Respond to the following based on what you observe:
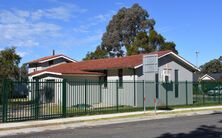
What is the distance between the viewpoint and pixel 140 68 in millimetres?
29516

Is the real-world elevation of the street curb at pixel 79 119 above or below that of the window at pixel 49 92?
below

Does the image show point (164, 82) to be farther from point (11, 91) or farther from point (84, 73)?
point (11, 91)

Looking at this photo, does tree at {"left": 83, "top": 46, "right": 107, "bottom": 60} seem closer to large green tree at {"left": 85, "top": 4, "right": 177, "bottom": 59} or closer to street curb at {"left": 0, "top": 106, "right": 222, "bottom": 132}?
large green tree at {"left": 85, "top": 4, "right": 177, "bottom": 59}

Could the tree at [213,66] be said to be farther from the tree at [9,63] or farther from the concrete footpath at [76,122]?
the concrete footpath at [76,122]

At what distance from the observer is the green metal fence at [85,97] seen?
1899 centimetres

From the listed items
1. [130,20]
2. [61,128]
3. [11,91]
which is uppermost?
[130,20]

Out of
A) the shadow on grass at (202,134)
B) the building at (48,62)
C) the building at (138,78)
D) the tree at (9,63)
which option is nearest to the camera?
the shadow on grass at (202,134)

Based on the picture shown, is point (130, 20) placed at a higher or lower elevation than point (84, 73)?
higher

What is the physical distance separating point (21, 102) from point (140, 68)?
1180 centimetres

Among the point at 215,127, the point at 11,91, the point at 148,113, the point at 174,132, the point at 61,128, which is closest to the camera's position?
the point at 174,132

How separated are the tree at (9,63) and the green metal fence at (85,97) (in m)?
10.1

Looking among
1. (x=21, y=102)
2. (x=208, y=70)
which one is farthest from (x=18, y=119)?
(x=208, y=70)

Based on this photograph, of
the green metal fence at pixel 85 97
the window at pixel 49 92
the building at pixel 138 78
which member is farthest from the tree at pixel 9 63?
the window at pixel 49 92

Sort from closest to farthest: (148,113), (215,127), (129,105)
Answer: (215,127) < (148,113) < (129,105)
